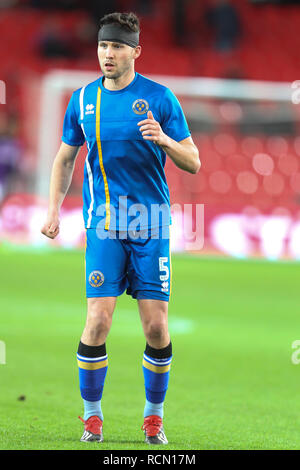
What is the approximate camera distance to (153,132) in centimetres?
454

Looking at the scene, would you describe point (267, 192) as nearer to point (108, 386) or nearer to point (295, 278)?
point (295, 278)

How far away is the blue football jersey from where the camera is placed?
15.8 ft

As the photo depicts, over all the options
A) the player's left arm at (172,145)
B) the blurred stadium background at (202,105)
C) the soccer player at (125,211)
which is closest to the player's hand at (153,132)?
the player's left arm at (172,145)

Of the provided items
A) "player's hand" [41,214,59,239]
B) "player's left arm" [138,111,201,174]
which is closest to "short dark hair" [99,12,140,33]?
"player's left arm" [138,111,201,174]

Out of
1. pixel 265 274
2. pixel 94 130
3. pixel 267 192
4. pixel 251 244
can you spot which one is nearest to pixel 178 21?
pixel 267 192

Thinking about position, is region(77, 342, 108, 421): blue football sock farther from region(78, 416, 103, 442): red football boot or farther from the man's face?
the man's face

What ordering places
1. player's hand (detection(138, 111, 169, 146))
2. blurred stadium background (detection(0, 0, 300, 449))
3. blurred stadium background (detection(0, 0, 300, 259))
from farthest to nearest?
blurred stadium background (detection(0, 0, 300, 259)) < blurred stadium background (detection(0, 0, 300, 449)) < player's hand (detection(138, 111, 169, 146))

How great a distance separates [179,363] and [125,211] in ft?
9.99

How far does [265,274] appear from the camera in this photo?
545 inches

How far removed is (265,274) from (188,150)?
30.4 feet

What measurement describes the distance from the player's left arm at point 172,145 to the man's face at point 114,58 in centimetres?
32

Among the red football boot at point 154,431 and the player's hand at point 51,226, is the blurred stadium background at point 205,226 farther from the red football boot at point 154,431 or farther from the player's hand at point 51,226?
the player's hand at point 51,226

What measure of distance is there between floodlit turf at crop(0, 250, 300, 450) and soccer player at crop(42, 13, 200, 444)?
1.31 feet
